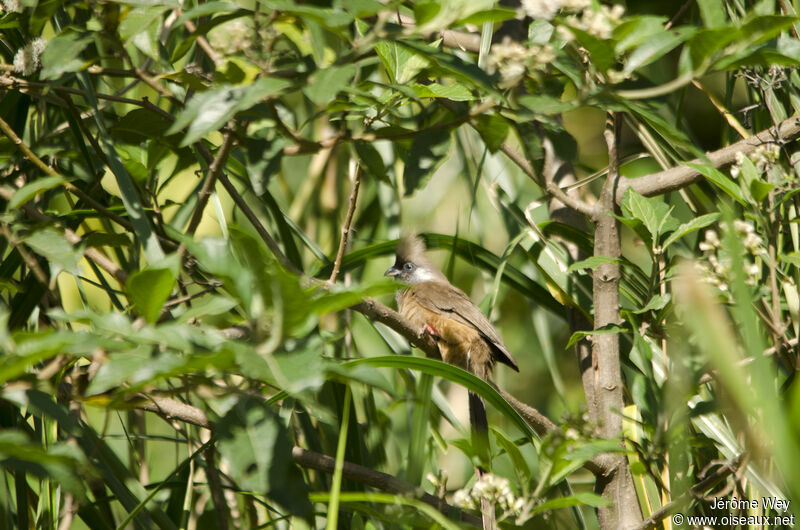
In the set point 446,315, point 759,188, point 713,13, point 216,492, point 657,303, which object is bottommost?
point 216,492

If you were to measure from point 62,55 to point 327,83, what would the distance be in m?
0.63

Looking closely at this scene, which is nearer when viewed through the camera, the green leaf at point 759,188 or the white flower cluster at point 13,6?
the white flower cluster at point 13,6

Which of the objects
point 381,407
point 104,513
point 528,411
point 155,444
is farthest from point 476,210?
point 155,444

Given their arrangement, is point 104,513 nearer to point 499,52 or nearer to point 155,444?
point 155,444

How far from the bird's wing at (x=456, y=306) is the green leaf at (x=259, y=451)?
87.2 inches

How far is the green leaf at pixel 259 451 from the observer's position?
1.36 metres

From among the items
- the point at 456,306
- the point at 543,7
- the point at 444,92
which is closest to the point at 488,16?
the point at 543,7

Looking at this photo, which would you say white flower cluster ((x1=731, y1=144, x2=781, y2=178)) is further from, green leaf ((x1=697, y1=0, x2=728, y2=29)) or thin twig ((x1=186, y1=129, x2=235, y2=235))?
thin twig ((x1=186, y1=129, x2=235, y2=235))

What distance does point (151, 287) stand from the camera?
133 centimetres

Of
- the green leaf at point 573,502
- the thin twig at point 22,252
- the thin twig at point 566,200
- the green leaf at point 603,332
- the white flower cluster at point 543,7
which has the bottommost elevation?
the green leaf at point 573,502

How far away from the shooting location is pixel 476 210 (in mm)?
3592

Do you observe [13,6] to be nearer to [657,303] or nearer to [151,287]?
[151,287]

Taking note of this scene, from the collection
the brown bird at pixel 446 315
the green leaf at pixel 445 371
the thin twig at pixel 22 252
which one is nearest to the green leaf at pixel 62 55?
the thin twig at pixel 22 252

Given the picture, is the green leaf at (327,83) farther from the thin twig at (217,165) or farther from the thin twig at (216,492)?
the thin twig at (216,492)
